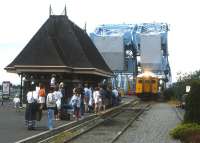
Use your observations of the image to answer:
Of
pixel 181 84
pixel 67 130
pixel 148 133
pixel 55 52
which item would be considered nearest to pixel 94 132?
pixel 67 130

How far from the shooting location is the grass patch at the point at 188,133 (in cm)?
1714

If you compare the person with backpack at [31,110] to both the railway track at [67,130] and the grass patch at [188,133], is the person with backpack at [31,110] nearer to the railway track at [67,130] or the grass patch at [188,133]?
the railway track at [67,130]

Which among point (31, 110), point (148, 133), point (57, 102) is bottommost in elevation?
point (148, 133)

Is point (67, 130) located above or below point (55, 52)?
below

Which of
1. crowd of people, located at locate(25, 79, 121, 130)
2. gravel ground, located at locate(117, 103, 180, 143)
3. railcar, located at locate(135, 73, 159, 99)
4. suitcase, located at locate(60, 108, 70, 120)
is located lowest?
gravel ground, located at locate(117, 103, 180, 143)

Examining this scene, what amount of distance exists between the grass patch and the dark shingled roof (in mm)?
17248

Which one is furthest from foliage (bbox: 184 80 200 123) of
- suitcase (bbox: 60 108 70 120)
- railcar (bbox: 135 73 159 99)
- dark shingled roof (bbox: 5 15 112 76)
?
railcar (bbox: 135 73 159 99)

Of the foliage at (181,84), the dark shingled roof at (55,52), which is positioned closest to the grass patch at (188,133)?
the dark shingled roof at (55,52)

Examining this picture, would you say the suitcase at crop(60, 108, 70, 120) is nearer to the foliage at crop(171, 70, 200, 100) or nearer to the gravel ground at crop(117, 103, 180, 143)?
the gravel ground at crop(117, 103, 180, 143)

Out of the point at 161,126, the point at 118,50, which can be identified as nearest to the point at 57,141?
the point at 161,126

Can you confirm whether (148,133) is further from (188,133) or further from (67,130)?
(188,133)

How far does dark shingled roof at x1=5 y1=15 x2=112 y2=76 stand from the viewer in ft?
118

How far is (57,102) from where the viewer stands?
2428 cm

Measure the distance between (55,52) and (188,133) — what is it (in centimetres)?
1985
